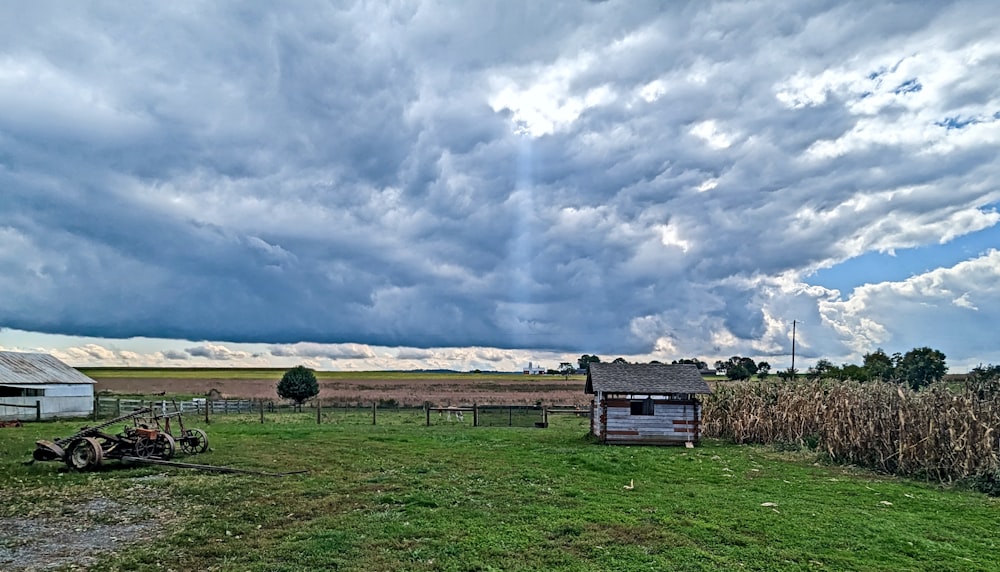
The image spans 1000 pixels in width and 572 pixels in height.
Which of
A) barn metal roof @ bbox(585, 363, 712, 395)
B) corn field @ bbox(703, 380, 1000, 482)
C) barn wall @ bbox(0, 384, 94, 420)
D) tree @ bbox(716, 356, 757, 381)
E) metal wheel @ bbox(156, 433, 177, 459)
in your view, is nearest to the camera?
corn field @ bbox(703, 380, 1000, 482)

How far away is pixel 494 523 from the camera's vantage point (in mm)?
9586

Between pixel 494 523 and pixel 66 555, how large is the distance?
238 inches

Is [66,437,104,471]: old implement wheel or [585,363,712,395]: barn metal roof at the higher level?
[585,363,712,395]: barn metal roof

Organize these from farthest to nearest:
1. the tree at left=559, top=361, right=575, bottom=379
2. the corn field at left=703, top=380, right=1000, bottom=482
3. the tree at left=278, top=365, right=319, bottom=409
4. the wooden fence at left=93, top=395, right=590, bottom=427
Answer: the tree at left=559, top=361, right=575, bottom=379, the tree at left=278, top=365, right=319, bottom=409, the wooden fence at left=93, top=395, right=590, bottom=427, the corn field at left=703, top=380, right=1000, bottom=482

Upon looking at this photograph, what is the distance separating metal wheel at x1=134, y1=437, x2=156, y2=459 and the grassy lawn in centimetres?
65

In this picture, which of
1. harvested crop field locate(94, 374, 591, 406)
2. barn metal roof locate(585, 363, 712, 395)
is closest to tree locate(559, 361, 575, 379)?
harvested crop field locate(94, 374, 591, 406)

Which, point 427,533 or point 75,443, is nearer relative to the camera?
point 427,533

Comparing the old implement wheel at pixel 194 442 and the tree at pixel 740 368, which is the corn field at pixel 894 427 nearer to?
the old implement wheel at pixel 194 442

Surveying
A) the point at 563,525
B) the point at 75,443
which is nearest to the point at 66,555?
the point at 563,525

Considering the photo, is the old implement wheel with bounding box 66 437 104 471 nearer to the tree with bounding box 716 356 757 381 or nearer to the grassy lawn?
Answer: the grassy lawn

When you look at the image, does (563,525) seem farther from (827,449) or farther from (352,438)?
(352,438)

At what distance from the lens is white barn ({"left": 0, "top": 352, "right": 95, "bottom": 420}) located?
34.3 metres

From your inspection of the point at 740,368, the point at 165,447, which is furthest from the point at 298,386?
the point at 740,368

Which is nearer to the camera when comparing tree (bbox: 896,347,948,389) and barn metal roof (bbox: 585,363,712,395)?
barn metal roof (bbox: 585,363,712,395)
